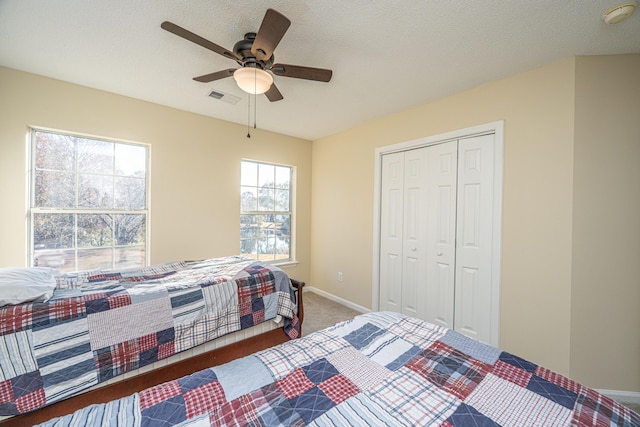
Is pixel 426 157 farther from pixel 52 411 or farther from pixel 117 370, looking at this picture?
pixel 52 411

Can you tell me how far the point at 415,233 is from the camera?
2.93 metres

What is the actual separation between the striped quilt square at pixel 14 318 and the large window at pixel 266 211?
2.33 metres

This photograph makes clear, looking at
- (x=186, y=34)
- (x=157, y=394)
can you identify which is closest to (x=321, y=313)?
(x=157, y=394)

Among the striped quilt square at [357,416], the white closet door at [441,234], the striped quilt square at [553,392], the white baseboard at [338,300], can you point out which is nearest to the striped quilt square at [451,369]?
the striped quilt square at [553,392]

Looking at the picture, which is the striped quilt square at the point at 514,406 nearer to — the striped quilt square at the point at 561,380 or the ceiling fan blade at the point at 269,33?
the striped quilt square at the point at 561,380

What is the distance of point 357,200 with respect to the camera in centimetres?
357

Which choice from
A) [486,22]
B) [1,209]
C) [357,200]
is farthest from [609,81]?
[1,209]

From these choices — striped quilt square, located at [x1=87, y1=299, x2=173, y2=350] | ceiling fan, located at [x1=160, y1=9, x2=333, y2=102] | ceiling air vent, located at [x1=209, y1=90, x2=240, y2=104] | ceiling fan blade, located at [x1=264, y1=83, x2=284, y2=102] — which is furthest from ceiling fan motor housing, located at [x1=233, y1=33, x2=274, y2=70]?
striped quilt square, located at [x1=87, y1=299, x2=173, y2=350]

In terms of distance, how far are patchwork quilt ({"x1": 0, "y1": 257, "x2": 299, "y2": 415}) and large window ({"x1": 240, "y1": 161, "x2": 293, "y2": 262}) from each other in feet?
4.70

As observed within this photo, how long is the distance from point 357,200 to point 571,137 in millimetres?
2180

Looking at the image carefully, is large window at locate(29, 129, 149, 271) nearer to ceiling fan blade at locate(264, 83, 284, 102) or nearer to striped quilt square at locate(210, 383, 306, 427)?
ceiling fan blade at locate(264, 83, 284, 102)

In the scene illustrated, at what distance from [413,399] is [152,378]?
1.66 m

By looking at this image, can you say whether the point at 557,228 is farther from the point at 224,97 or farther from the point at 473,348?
the point at 224,97

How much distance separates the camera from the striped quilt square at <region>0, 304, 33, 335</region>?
127cm
